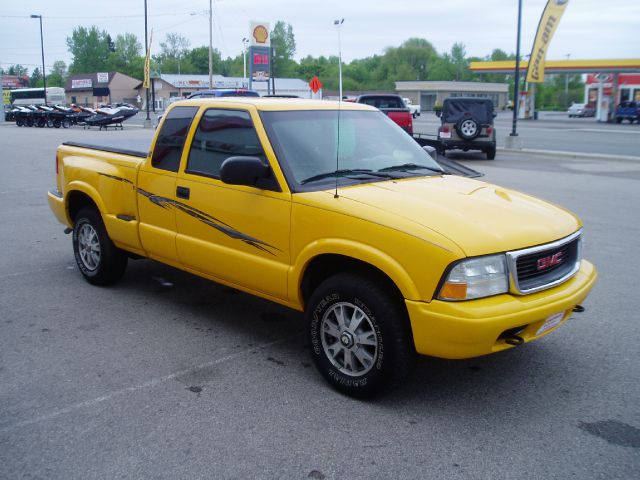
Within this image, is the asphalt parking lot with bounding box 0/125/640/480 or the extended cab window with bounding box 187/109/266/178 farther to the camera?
the extended cab window with bounding box 187/109/266/178

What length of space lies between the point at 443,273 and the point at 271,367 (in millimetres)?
1568

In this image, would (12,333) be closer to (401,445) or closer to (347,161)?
(347,161)

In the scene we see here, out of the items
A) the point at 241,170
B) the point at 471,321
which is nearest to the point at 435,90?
the point at 241,170

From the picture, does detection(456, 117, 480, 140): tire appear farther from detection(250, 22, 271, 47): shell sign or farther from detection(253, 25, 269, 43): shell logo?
detection(253, 25, 269, 43): shell logo

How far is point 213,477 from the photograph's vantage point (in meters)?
3.15

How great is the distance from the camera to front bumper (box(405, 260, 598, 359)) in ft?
11.3

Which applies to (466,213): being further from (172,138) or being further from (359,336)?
(172,138)

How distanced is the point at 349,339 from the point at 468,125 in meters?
Answer: 17.2

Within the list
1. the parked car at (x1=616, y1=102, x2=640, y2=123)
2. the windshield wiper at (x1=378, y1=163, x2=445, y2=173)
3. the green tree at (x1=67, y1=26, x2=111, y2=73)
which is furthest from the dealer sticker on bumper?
the green tree at (x1=67, y1=26, x2=111, y2=73)

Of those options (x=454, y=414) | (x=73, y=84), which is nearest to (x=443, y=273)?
(x=454, y=414)

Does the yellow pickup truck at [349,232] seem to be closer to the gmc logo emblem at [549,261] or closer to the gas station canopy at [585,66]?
→ the gmc logo emblem at [549,261]

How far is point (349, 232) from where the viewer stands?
3.88 m

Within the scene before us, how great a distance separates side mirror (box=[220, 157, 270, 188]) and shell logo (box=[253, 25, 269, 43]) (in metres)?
39.4

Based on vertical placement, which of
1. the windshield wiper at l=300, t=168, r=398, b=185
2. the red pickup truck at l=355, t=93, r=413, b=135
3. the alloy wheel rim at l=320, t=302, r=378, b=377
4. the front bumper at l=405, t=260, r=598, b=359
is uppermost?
the red pickup truck at l=355, t=93, r=413, b=135
